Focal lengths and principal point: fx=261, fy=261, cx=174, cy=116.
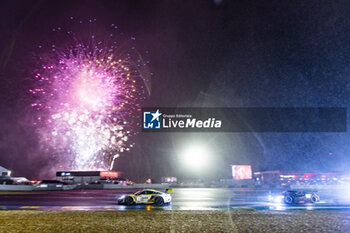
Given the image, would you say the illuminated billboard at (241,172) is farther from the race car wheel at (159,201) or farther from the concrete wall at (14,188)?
the race car wheel at (159,201)

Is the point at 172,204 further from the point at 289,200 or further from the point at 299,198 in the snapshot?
the point at 299,198

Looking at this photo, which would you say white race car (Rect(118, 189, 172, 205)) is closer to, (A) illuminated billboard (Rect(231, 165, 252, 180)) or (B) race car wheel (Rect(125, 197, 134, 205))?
(B) race car wheel (Rect(125, 197, 134, 205))

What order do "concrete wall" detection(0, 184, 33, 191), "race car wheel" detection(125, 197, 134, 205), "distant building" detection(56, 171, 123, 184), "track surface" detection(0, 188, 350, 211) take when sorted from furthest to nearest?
"distant building" detection(56, 171, 123, 184) → "concrete wall" detection(0, 184, 33, 191) → "race car wheel" detection(125, 197, 134, 205) → "track surface" detection(0, 188, 350, 211)

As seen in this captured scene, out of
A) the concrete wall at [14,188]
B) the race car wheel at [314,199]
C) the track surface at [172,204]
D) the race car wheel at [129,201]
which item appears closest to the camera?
the track surface at [172,204]

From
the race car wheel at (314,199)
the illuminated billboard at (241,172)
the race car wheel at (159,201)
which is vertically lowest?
the illuminated billboard at (241,172)

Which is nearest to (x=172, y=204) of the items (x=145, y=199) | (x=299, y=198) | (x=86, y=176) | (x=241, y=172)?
(x=145, y=199)

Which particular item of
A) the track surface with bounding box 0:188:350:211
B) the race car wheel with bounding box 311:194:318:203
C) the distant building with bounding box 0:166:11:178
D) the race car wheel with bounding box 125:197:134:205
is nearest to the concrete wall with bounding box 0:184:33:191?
the track surface with bounding box 0:188:350:211

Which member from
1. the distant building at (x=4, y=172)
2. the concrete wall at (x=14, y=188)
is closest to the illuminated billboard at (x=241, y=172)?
the distant building at (x=4, y=172)

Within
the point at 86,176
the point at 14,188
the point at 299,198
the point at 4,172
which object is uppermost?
the point at 4,172

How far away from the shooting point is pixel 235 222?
11.1 meters

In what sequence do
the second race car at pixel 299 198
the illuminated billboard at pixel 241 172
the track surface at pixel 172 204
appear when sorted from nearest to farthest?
the track surface at pixel 172 204 → the second race car at pixel 299 198 → the illuminated billboard at pixel 241 172

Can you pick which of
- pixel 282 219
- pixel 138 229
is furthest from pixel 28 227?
pixel 282 219

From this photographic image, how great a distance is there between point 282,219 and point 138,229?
21.6 ft

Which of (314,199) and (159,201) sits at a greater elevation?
(159,201)
